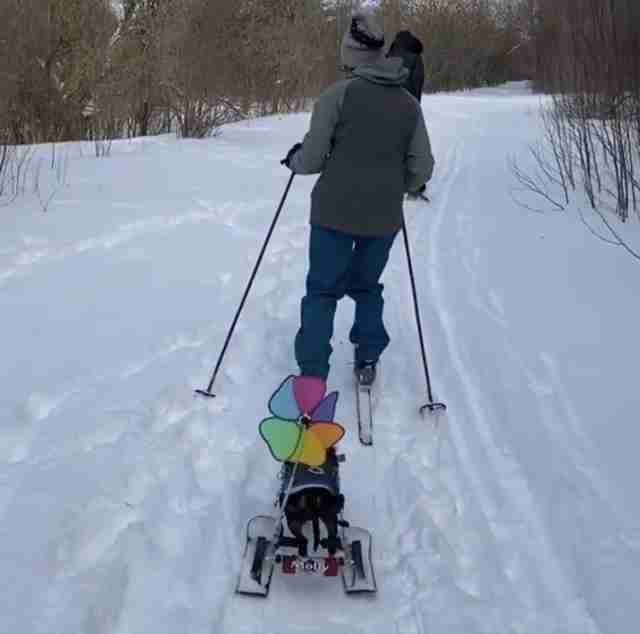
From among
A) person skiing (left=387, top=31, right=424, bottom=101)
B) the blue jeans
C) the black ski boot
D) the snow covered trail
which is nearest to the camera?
the snow covered trail

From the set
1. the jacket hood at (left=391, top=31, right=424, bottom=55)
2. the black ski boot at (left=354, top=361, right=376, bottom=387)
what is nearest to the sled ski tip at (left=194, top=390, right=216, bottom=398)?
the black ski boot at (left=354, top=361, right=376, bottom=387)

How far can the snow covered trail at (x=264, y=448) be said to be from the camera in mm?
2766

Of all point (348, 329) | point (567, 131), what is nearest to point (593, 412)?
point (348, 329)

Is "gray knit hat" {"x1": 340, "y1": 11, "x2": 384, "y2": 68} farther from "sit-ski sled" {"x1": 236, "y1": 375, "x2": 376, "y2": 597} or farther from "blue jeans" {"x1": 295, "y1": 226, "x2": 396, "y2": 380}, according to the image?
"sit-ski sled" {"x1": 236, "y1": 375, "x2": 376, "y2": 597}

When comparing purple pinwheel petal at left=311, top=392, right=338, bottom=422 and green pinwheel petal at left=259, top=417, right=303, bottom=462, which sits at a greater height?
purple pinwheel petal at left=311, top=392, right=338, bottom=422

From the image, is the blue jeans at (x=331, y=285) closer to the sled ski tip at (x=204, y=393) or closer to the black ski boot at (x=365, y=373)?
the black ski boot at (x=365, y=373)

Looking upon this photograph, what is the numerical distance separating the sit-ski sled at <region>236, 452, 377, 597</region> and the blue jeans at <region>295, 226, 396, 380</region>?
4.28 feet

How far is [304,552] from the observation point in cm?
285

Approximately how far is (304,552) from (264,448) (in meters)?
1.02

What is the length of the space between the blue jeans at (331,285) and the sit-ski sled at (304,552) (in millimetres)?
1303

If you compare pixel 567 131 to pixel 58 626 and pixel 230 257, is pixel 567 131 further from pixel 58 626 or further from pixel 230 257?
pixel 58 626

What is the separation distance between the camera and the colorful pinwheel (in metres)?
2.84

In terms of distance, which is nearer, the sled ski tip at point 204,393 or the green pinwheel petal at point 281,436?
the green pinwheel petal at point 281,436

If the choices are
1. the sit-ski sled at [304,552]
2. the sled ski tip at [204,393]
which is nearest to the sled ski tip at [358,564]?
the sit-ski sled at [304,552]
